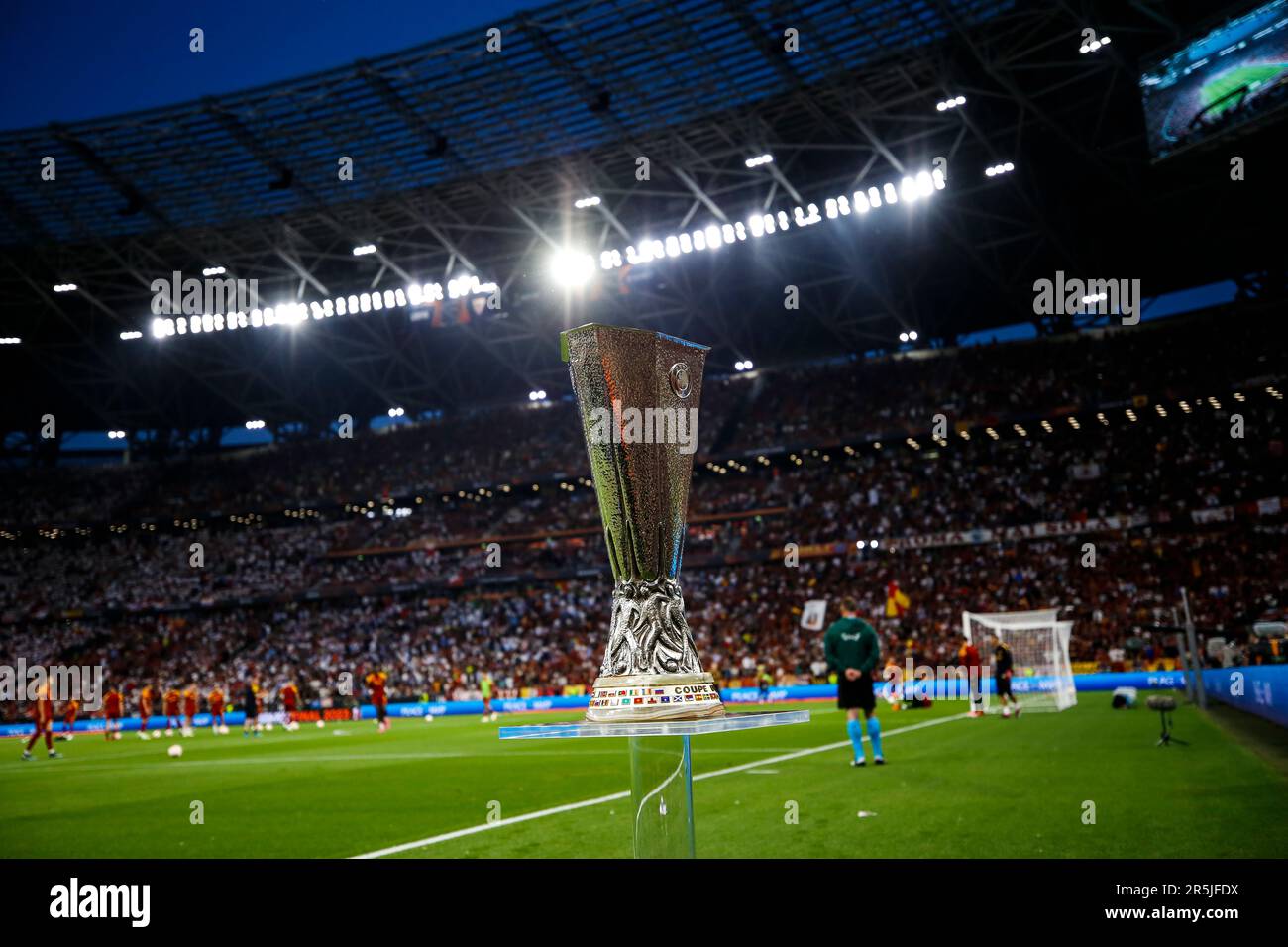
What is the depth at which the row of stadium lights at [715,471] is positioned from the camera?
3916cm

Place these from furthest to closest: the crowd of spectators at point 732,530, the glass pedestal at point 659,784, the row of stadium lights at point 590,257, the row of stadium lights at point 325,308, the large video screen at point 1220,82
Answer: the row of stadium lights at point 325,308 → the crowd of spectators at point 732,530 → the row of stadium lights at point 590,257 → the large video screen at point 1220,82 → the glass pedestal at point 659,784

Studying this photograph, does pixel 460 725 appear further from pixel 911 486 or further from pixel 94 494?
pixel 94 494

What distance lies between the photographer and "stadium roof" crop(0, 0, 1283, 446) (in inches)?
1140

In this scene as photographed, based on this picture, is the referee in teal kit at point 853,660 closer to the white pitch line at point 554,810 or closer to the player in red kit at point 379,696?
the white pitch line at point 554,810

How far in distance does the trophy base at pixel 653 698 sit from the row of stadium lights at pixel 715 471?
127ft

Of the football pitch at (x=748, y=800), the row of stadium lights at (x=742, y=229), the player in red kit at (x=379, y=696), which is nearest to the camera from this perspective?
the football pitch at (x=748, y=800)

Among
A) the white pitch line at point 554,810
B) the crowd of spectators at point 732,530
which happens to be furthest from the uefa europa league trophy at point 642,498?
the crowd of spectators at point 732,530

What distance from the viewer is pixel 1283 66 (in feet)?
74.3

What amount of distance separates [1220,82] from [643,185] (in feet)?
60.5

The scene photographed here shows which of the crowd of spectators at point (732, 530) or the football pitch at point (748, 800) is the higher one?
the crowd of spectators at point (732, 530)

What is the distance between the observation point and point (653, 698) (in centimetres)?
313

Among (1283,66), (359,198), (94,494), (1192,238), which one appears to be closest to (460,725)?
(359,198)

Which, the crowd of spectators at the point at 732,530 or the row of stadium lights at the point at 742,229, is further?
the crowd of spectators at the point at 732,530
